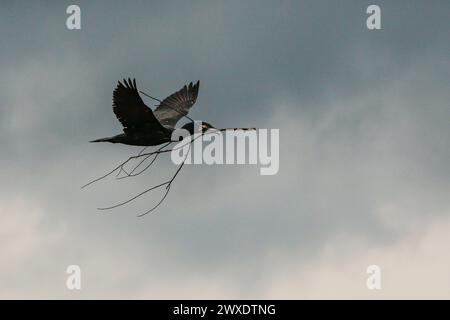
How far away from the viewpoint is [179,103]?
92.6 ft

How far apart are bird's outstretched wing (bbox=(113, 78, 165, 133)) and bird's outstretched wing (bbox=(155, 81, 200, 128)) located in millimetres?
3386

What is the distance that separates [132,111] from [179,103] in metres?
5.38

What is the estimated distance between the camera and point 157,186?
21.7m

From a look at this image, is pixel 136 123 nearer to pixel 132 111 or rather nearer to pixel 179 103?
pixel 132 111

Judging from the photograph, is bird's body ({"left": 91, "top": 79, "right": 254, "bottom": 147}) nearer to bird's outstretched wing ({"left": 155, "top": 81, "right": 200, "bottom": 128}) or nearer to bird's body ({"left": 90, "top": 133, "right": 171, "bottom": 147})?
bird's body ({"left": 90, "top": 133, "right": 171, "bottom": 147})

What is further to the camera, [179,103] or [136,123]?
[179,103]

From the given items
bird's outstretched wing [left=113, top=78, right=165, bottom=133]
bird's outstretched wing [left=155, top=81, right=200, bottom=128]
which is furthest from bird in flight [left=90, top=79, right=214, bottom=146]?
bird's outstretched wing [left=155, top=81, right=200, bottom=128]

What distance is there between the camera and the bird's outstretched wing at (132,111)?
22.5 meters

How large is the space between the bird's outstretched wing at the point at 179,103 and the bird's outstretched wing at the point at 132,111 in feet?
11.1

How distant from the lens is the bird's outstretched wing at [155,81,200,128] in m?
27.1

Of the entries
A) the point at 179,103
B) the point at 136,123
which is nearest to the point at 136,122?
the point at 136,123

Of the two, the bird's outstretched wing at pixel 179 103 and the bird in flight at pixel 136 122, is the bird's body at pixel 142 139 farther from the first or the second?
the bird's outstretched wing at pixel 179 103
